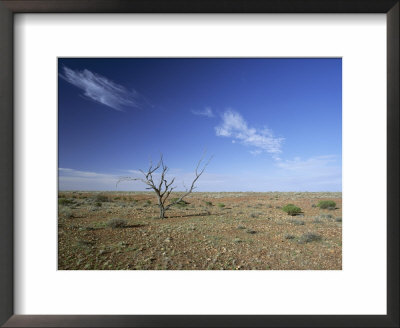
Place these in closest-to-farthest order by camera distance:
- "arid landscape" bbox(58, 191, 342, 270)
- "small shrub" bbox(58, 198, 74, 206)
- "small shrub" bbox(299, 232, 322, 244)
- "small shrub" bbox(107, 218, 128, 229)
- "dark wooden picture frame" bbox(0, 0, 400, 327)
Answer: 1. "dark wooden picture frame" bbox(0, 0, 400, 327)
2. "arid landscape" bbox(58, 191, 342, 270)
3. "small shrub" bbox(299, 232, 322, 244)
4. "small shrub" bbox(107, 218, 128, 229)
5. "small shrub" bbox(58, 198, 74, 206)

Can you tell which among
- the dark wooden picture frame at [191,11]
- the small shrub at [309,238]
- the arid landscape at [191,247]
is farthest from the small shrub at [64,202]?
the small shrub at [309,238]

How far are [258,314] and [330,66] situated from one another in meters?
3.48

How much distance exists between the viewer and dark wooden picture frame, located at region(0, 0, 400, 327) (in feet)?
4.83

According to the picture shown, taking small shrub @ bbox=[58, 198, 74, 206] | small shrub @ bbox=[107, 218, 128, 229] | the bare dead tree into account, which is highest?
the bare dead tree

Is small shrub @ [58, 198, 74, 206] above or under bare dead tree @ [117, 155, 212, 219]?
under

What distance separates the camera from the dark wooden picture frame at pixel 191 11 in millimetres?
1473

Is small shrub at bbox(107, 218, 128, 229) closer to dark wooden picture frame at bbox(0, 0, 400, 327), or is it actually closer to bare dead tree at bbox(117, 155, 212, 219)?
bare dead tree at bbox(117, 155, 212, 219)

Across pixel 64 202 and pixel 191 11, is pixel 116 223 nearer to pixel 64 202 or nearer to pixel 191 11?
pixel 191 11

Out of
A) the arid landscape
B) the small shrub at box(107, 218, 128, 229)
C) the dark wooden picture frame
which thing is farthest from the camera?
the small shrub at box(107, 218, 128, 229)

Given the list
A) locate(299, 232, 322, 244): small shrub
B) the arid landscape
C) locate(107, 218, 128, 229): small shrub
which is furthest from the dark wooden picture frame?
locate(107, 218, 128, 229): small shrub

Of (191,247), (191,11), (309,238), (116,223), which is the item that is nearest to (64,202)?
(116,223)

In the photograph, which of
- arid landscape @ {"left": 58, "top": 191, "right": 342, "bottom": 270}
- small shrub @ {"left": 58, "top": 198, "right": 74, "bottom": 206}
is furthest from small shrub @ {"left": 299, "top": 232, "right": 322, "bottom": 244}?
small shrub @ {"left": 58, "top": 198, "right": 74, "bottom": 206}

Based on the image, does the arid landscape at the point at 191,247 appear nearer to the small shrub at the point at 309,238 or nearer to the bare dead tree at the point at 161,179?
the small shrub at the point at 309,238

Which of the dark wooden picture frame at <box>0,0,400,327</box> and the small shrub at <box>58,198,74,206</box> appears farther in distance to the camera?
the small shrub at <box>58,198,74,206</box>
